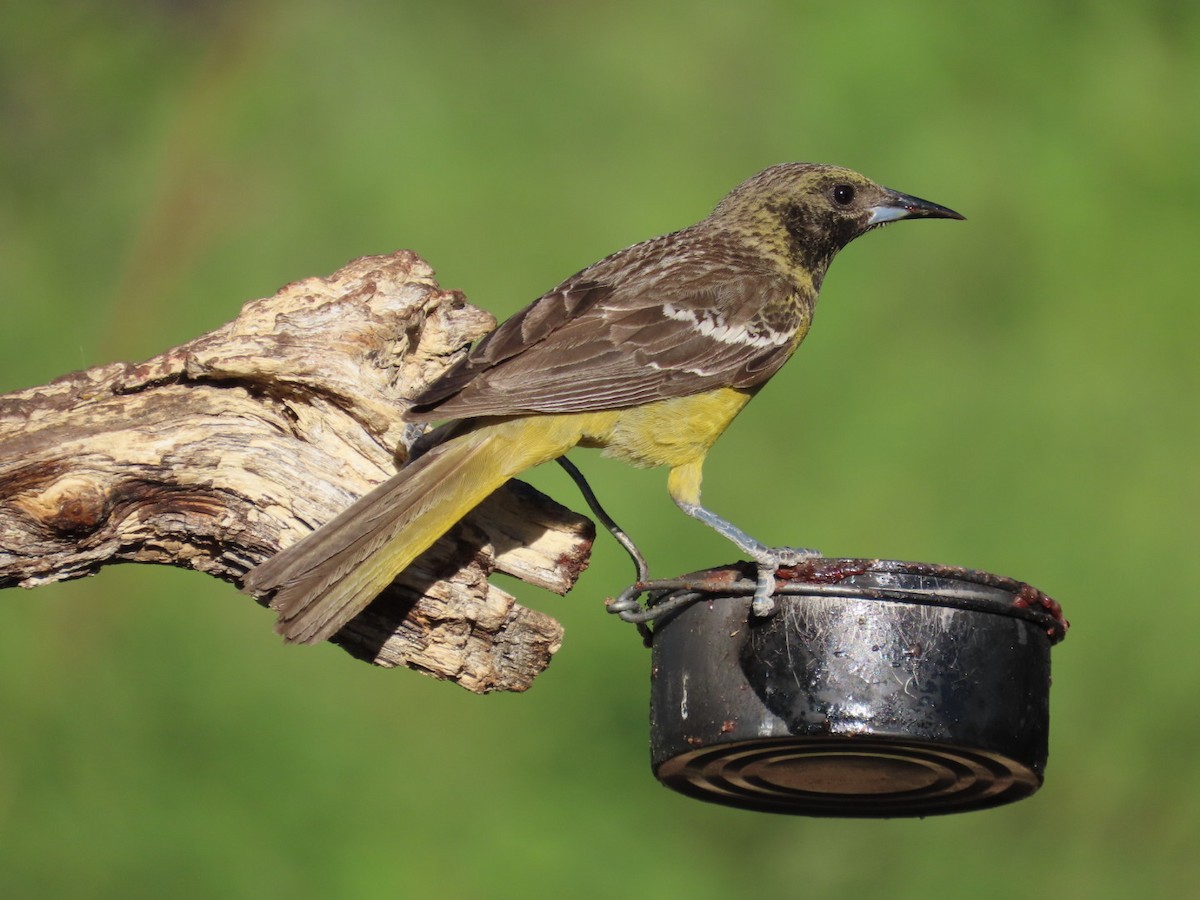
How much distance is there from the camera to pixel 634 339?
13.9 feet

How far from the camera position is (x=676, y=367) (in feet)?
13.9

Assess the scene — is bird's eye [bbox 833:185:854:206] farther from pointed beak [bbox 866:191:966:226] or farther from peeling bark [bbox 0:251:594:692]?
peeling bark [bbox 0:251:594:692]

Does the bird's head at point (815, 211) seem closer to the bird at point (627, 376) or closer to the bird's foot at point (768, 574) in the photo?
the bird at point (627, 376)

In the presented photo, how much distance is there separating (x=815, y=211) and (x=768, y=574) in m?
2.11

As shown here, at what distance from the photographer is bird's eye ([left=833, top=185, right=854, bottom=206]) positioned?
5094 millimetres

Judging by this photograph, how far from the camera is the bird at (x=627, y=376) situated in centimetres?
346

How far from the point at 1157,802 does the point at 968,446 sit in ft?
4.46

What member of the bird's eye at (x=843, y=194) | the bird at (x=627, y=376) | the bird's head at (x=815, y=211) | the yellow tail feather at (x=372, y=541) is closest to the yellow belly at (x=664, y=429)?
the bird at (x=627, y=376)

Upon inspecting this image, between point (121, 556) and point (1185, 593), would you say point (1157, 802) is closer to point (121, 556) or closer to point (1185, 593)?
point (1185, 593)

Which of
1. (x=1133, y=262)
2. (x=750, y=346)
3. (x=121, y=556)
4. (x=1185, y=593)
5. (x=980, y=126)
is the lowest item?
(x=121, y=556)

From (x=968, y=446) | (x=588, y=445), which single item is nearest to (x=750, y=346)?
(x=588, y=445)

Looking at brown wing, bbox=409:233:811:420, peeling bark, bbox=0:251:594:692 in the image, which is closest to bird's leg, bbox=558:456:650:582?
peeling bark, bbox=0:251:594:692

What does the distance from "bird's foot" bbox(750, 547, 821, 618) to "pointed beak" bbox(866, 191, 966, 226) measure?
202 centimetres

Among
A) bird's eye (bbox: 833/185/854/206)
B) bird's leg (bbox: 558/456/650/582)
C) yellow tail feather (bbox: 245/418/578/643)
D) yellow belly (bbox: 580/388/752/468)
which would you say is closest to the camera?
yellow tail feather (bbox: 245/418/578/643)
